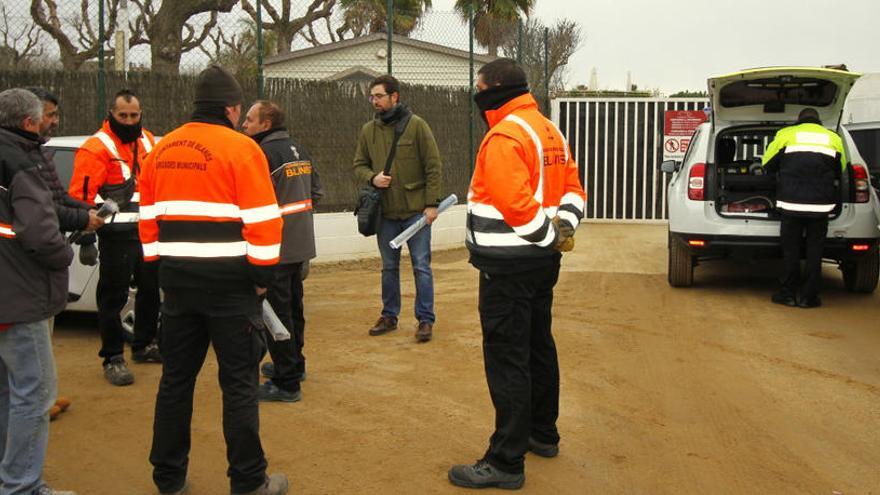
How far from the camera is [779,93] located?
977 centimetres

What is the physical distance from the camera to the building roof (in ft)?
47.4

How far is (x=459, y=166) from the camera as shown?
1406 cm

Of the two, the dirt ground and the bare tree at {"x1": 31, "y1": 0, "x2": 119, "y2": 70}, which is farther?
the bare tree at {"x1": 31, "y1": 0, "x2": 119, "y2": 70}

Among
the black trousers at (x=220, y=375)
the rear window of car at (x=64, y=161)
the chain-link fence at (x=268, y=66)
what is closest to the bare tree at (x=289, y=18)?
the chain-link fence at (x=268, y=66)

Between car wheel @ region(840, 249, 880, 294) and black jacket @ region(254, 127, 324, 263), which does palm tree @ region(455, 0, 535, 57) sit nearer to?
car wheel @ region(840, 249, 880, 294)

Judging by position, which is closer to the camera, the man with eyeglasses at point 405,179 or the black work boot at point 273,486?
the black work boot at point 273,486

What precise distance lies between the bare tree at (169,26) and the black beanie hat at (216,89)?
249 inches

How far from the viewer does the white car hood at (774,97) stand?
30.6 ft

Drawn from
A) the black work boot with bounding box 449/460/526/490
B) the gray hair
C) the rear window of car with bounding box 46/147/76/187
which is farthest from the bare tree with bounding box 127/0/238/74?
the black work boot with bounding box 449/460/526/490

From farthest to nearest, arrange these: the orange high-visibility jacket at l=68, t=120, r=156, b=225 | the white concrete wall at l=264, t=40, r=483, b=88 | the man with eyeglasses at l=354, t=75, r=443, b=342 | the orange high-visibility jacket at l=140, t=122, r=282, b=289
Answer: the white concrete wall at l=264, t=40, r=483, b=88 < the man with eyeglasses at l=354, t=75, r=443, b=342 < the orange high-visibility jacket at l=68, t=120, r=156, b=225 < the orange high-visibility jacket at l=140, t=122, r=282, b=289

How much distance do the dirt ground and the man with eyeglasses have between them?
53 cm

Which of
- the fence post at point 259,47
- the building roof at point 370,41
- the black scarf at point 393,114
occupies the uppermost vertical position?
the building roof at point 370,41

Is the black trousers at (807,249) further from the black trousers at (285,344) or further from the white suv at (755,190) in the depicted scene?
the black trousers at (285,344)

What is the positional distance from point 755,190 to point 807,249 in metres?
1.13
